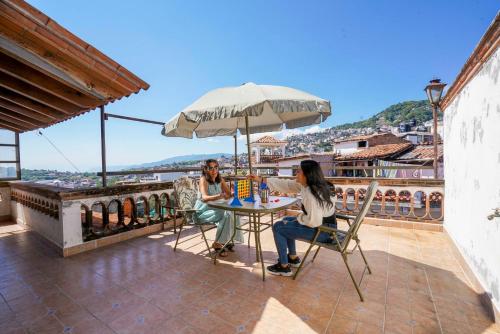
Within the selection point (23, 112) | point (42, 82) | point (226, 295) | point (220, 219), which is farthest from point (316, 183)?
point (23, 112)

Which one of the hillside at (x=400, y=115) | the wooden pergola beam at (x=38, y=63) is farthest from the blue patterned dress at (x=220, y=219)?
the hillside at (x=400, y=115)

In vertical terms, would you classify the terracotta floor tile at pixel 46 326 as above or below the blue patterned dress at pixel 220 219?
below

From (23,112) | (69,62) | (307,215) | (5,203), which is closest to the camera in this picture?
(307,215)

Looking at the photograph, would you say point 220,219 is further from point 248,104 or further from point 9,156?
point 9,156

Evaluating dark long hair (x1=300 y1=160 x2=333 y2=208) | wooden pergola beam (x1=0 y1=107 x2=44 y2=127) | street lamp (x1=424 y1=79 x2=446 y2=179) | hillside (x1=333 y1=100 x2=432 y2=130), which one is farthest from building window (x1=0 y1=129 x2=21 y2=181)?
hillside (x1=333 y1=100 x2=432 y2=130)

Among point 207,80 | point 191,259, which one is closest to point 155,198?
point 191,259

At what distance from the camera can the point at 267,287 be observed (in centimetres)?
234

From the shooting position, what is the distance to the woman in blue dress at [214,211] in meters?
3.22

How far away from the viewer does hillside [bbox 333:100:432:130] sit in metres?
47.1

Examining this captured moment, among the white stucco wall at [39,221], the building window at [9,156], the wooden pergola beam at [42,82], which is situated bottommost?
the white stucco wall at [39,221]

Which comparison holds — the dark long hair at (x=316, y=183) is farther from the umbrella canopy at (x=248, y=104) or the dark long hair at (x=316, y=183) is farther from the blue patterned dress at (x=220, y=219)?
the blue patterned dress at (x=220, y=219)

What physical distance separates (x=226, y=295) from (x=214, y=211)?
123cm

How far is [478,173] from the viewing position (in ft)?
7.47

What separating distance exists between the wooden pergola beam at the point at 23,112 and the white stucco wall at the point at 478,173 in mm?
6449
